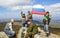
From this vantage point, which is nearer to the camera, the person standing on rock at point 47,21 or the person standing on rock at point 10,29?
the person standing on rock at point 47,21

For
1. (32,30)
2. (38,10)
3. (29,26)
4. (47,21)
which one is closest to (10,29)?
(29,26)

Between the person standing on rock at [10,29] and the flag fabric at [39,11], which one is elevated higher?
the flag fabric at [39,11]

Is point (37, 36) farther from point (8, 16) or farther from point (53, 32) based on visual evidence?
point (8, 16)

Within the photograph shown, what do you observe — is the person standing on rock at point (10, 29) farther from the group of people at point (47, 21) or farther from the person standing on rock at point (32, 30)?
the group of people at point (47, 21)

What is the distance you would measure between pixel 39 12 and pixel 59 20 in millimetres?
614

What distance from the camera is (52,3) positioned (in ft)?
23.0

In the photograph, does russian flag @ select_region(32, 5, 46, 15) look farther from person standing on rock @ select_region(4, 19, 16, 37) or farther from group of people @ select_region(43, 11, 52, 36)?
person standing on rock @ select_region(4, 19, 16, 37)

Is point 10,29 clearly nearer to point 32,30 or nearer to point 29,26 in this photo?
point 29,26

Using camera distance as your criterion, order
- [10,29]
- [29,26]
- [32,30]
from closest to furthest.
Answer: [32,30], [29,26], [10,29]

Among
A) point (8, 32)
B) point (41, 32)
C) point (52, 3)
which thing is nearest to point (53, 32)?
point (41, 32)

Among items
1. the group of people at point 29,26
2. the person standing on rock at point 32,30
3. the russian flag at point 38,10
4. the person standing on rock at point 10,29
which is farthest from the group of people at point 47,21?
the person standing on rock at point 10,29

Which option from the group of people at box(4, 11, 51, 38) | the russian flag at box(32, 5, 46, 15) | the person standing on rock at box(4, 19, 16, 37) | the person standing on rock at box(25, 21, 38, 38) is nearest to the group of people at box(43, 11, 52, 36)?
the group of people at box(4, 11, 51, 38)

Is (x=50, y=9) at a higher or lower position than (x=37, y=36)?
higher

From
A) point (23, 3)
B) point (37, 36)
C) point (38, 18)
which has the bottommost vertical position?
point (37, 36)
